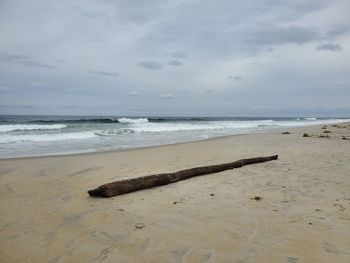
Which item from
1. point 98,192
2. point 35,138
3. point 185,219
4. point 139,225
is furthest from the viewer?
point 35,138

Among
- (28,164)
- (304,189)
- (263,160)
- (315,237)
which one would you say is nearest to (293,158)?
(263,160)

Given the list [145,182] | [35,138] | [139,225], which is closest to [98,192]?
[145,182]

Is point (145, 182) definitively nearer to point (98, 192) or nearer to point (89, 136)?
point (98, 192)

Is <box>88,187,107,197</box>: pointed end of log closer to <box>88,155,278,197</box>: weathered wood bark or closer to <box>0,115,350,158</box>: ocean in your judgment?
<box>88,155,278,197</box>: weathered wood bark

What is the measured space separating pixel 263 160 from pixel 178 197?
3771 millimetres

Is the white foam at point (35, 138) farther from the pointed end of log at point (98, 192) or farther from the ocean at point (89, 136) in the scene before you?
the pointed end of log at point (98, 192)

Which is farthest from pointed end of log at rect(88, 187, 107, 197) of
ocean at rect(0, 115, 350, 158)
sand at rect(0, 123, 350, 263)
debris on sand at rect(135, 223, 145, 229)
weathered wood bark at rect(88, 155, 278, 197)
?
ocean at rect(0, 115, 350, 158)

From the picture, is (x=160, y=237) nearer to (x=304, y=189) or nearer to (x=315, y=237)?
(x=315, y=237)

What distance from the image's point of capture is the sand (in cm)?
287

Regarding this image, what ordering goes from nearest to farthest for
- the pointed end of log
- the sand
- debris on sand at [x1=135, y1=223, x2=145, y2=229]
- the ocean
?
the sand < debris on sand at [x1=135, y1=223, x2=145, y2=229] < the pointed end of log < the ocean

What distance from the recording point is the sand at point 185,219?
2.87 metres

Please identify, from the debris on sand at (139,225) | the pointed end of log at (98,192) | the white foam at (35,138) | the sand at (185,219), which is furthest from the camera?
the white foam at (35,138)

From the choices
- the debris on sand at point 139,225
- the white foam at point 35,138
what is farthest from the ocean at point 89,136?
the debris on sand at point 139,225

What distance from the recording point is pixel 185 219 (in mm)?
3693
